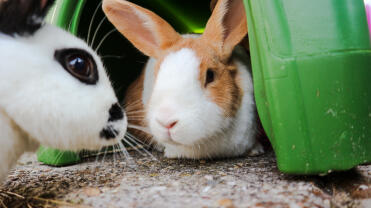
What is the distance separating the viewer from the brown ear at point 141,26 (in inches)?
89.7

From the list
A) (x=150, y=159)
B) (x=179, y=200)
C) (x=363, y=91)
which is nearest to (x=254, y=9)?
(x=363, y=91)

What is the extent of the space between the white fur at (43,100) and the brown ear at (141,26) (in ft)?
2.34

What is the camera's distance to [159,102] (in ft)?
6.57

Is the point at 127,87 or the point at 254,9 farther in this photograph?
the point at 127,87

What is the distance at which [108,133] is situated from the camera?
165 centimetres

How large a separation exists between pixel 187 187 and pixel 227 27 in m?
1.08

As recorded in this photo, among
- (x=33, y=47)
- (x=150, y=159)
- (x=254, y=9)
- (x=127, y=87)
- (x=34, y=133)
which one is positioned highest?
(x=33, y=47)

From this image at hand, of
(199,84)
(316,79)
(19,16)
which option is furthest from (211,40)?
(19,16)

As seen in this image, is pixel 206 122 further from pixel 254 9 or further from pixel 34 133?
pixel 34 133

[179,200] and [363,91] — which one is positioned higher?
[363,91]

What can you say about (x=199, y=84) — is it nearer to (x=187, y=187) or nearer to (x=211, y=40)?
(x=211, y=40)

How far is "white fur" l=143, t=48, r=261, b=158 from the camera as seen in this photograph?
1.92m

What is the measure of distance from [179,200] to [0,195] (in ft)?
3.13

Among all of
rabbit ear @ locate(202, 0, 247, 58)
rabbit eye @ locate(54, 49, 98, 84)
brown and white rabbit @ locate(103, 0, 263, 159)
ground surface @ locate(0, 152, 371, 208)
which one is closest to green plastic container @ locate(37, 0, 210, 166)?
ground surface @ locate(0, 152, 371, 208)
